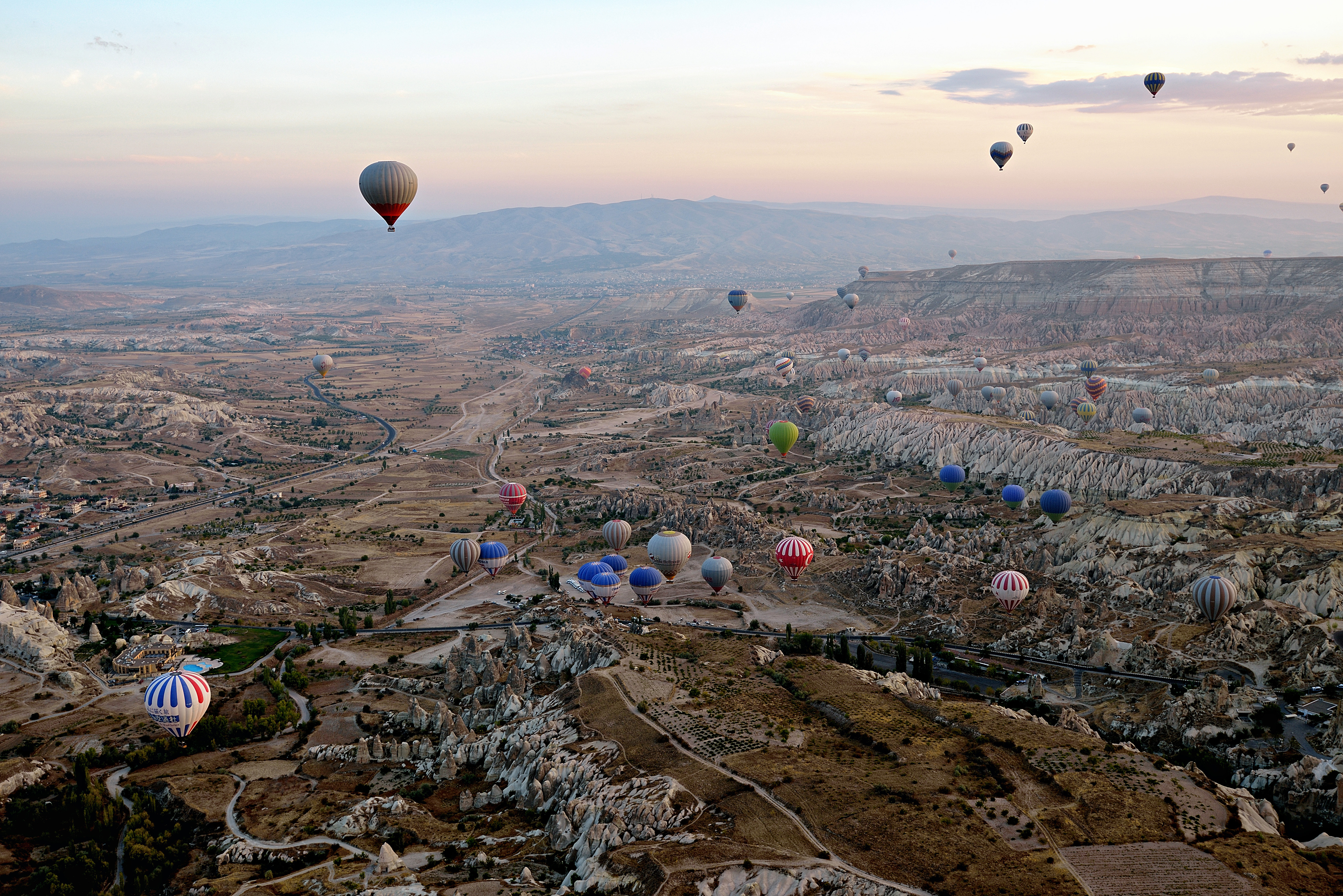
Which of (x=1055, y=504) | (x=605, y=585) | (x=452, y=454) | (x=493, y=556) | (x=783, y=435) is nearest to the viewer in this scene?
(x=605, y=585)

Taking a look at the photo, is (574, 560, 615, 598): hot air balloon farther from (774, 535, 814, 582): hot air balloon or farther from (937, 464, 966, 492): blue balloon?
(937, 464, 966, 492): blue balloon

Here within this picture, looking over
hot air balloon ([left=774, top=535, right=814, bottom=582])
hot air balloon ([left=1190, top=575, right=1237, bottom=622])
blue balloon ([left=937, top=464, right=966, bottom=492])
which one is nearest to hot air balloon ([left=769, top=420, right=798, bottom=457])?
blue balloon ([left=937, top=464, right=966, bottom=492])

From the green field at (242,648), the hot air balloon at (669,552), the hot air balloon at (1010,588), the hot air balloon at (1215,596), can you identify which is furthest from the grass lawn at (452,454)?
the hot air balloon at (1215,596)

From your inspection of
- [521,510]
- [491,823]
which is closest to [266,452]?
[521,510]

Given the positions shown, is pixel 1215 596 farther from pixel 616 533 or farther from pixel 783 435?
pixel 783 435

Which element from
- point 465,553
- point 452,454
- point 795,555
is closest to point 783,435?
point 795,555

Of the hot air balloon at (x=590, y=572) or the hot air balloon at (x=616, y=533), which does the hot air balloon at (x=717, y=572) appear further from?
the hot air balloon at (x=616, y=533)
